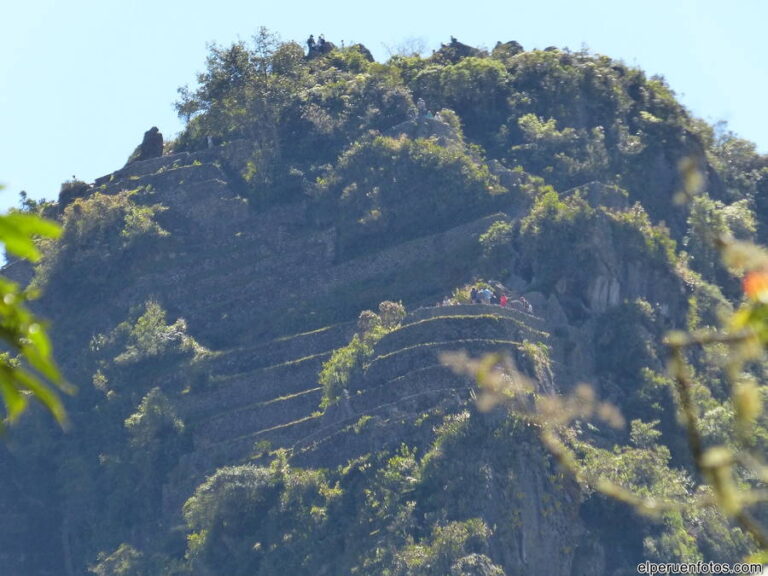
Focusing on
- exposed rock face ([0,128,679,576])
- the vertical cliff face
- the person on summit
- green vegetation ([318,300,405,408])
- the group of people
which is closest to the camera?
exposed rock face ([0,128,679,576])

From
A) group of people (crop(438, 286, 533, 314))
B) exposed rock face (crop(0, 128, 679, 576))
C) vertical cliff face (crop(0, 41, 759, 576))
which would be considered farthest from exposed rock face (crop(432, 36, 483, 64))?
group of people (crop(438, 286, 533, 314))

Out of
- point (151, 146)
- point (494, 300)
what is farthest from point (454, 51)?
point (494, 300)

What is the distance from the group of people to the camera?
4747 centimetres

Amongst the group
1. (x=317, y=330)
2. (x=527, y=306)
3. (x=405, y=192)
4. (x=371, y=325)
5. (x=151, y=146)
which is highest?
(x=151, y=146)

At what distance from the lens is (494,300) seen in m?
48.2

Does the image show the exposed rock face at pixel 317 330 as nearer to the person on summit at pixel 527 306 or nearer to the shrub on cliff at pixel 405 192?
the person on summit at pixel 527 306

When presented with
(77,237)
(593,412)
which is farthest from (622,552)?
(77,237)

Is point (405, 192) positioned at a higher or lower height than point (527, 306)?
higher

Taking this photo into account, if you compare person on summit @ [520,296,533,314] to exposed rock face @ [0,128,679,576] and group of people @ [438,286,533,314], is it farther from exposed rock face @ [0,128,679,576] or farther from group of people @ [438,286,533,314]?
exposed rock face @ [0,128,679,576]

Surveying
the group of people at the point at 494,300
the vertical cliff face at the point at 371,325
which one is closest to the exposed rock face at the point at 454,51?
the vertical cliff face at the point at 371,325

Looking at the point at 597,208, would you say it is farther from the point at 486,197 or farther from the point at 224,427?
the point at 224,427

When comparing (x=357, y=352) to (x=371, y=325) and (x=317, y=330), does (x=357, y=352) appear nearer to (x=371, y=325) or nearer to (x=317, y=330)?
(x=371, y=325)

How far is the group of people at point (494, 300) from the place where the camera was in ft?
156

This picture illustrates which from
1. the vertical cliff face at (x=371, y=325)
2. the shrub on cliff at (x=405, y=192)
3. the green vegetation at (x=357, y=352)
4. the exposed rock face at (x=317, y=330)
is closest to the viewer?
the exposed rock face at (x=317, y=330)
